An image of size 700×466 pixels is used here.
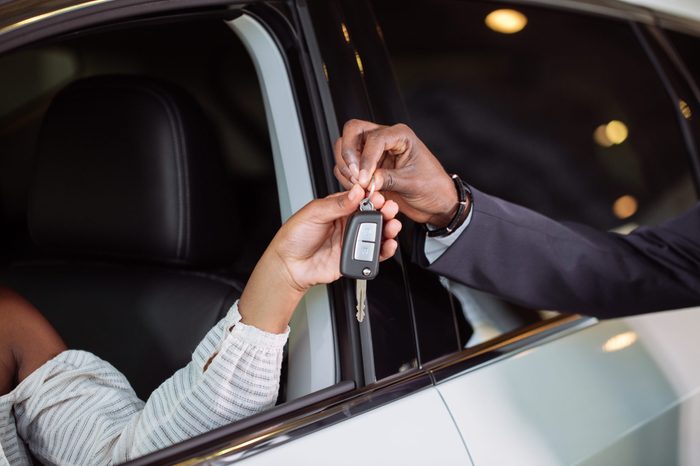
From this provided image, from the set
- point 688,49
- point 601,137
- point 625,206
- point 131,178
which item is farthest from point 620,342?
point 131,178

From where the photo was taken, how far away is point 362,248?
38.7 inches

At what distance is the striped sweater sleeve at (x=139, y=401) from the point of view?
44.9 inches

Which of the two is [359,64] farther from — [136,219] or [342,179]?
[136,219]

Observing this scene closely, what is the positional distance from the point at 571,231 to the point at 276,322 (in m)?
0.69

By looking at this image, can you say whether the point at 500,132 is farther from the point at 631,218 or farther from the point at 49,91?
the point at 49,91

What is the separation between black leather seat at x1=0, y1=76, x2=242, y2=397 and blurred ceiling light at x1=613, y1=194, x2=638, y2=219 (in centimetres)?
94

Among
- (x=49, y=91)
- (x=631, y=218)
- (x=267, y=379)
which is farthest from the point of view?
(x=49, y=91)

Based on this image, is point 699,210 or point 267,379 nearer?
point 267,379

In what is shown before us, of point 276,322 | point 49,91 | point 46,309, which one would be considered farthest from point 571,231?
point 49,91

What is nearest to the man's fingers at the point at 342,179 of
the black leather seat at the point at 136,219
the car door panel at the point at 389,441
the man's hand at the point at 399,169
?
the man's hand at the point at 399,169

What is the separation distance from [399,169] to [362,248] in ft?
0.81

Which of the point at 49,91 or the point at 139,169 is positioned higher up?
the point at 49,91

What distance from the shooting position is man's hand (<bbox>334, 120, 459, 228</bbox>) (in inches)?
41.9

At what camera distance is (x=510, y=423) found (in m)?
1.20
